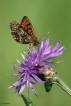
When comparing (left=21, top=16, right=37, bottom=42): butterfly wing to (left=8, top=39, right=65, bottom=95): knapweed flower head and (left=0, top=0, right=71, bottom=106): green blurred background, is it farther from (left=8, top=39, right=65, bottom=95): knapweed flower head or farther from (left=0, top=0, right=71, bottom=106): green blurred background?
(left=0, top=0, right=71, bottom=106): green blurred background

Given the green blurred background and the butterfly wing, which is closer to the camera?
the butterfly wing

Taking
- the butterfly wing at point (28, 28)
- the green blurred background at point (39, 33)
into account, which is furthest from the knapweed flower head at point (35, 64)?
the green blurred background at point (39, 33)

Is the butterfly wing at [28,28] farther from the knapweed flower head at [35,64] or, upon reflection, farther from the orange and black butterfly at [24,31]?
the knapweed flower head at [35,64]

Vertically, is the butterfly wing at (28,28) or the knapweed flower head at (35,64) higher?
the butterfly wing at (28,28)

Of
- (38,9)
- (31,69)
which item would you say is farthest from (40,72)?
(38,9)

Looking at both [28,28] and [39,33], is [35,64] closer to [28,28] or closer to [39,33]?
[28,28]

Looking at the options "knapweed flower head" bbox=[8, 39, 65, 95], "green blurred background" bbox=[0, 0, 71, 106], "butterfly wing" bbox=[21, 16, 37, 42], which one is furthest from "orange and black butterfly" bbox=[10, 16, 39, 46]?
"green blurred background" bbox=[0, 0, 71, 106]
